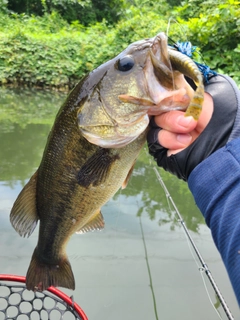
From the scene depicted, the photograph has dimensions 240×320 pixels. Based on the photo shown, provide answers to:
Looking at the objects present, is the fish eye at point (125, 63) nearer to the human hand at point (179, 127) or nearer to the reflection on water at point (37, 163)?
the human hand at point (179, 127)

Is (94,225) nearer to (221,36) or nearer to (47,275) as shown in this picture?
(47,275)

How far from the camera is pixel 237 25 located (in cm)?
634

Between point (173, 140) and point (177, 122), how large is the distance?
0.11m

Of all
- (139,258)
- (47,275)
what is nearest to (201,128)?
(47,275)

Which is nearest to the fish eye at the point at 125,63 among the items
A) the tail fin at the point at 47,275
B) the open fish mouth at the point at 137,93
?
the open fish mouth at the point at 137,93

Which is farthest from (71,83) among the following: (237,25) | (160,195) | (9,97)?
(160,195)

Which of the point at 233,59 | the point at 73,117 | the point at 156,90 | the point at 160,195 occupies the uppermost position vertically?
the point at 156,90

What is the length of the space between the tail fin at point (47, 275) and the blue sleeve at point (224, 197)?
92 cm

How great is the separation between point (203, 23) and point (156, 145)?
6.57 meters

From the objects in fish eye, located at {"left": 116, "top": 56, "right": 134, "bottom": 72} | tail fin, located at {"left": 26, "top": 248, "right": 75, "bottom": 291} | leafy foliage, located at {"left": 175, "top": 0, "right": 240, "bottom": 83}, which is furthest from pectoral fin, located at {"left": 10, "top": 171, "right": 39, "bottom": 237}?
leafy foliage, located at {"left": 175, "top": 0, "right": 240, "bottom": 83}

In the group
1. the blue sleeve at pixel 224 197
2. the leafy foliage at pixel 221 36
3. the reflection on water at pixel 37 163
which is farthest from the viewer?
the leafy foliage at pixel 221 36

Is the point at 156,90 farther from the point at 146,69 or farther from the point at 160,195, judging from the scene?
the point at 160,195

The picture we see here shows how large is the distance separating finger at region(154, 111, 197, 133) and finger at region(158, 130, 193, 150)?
0.11 feet

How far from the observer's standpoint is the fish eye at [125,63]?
4.02ft
